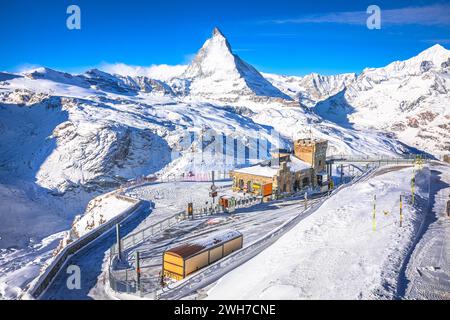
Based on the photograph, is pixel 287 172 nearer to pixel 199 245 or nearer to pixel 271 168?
pixel 271 168

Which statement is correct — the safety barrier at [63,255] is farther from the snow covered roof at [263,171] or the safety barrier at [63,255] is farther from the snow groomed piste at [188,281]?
the snow covered roof at [263,171]

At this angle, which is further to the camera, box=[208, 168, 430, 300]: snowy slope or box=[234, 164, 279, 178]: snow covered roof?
box=[234, 164, 279, 178]: snow covered roof

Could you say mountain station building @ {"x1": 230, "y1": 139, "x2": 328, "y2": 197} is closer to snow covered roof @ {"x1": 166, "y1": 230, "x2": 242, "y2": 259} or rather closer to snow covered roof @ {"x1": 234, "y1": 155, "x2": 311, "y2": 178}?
snow covered roof @ {"x1": 234, "y1": 155, "x2": 311, "y2": 178}

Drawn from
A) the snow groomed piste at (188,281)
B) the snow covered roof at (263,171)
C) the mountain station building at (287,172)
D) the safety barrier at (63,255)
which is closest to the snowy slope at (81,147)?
the mountain station building at (287,172)

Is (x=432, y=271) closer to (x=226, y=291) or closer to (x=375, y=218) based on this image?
(x=375, y=218)

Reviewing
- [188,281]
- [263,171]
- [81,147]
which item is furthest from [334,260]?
[81,147]

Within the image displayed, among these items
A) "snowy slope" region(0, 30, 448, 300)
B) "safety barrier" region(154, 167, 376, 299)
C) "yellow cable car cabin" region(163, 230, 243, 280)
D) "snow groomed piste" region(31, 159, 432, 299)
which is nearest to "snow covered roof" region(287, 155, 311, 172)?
"snowy slope" region(0, 30, 448, 300)

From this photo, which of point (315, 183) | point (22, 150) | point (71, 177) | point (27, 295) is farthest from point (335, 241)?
point (22, 150)
